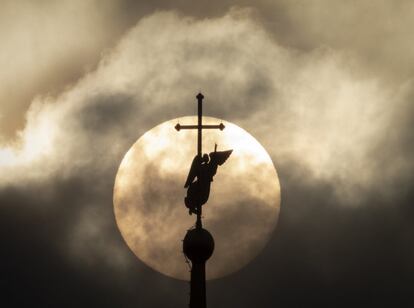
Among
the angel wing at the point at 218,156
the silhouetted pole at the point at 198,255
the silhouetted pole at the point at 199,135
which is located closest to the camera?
the silhouetted pole at the point at 198,255

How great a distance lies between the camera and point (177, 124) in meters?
52.7

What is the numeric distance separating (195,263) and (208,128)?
277 inches

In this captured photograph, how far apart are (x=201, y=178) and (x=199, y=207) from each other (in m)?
1.47

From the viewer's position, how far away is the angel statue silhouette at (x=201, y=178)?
5169cm

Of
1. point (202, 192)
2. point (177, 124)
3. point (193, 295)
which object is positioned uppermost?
point (177, 124)

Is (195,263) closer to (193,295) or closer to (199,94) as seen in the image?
(193,295)

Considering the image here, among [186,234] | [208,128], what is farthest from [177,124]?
[186,234]

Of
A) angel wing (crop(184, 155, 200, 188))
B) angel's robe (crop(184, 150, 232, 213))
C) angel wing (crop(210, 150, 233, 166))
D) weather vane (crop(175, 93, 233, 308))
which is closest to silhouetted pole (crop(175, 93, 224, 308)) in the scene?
weather vane (crop(175, 93, 233, 308))

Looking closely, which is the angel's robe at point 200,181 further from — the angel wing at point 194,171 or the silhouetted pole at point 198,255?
the silhouetted pole at point 198,255

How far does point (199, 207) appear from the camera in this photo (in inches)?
2030

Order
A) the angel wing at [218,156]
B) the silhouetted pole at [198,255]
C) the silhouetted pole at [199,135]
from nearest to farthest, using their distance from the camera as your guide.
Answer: the silhouetted pole at [198,255] < the silhouetted pole at [199,135] < the angel wing at [218,156]

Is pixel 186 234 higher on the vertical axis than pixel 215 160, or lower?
lower

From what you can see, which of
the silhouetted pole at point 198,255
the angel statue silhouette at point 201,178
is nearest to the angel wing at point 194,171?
the angel statue silhouette at point 201,178

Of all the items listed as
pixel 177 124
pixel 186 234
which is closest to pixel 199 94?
pixel 177 124
